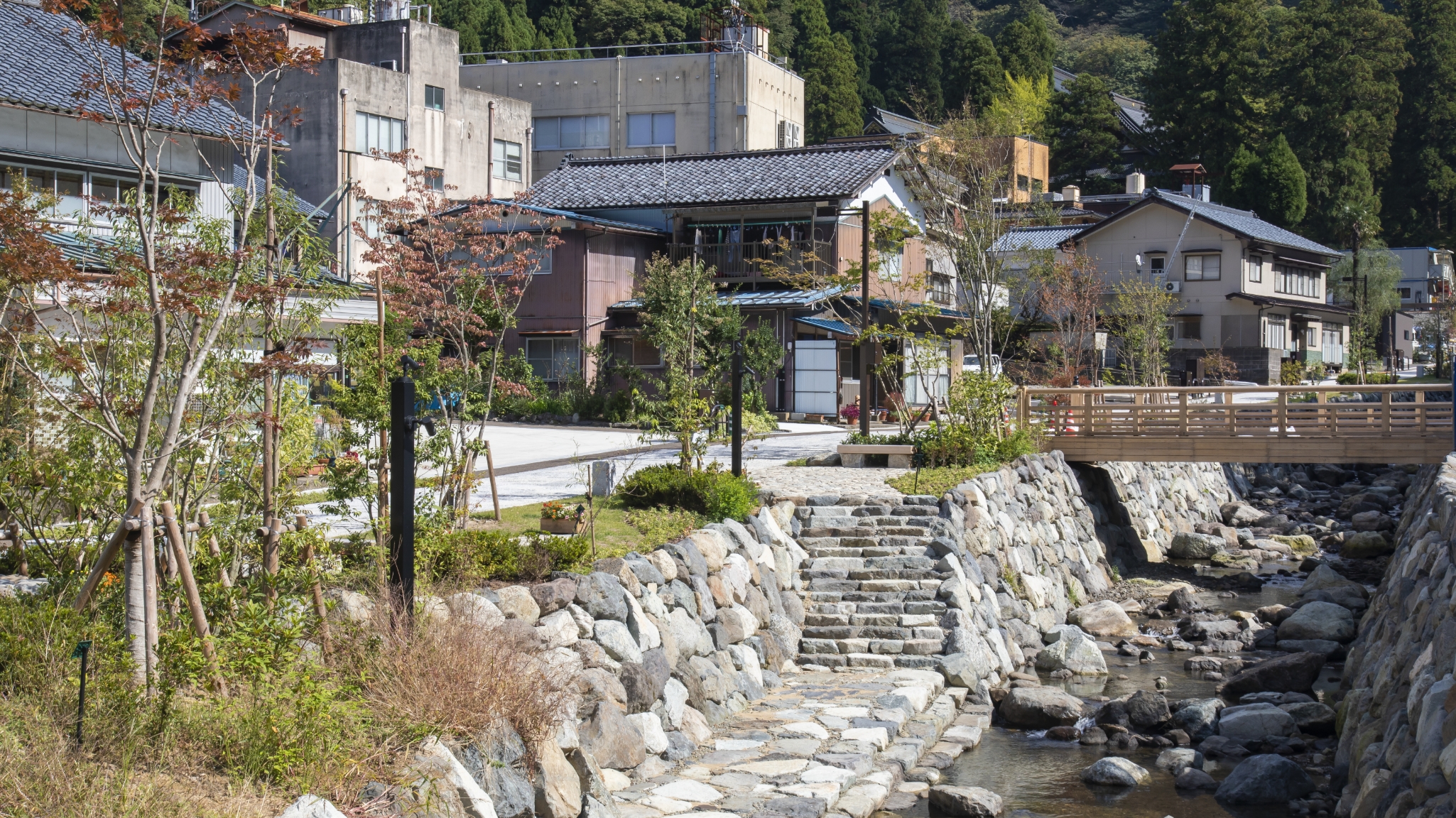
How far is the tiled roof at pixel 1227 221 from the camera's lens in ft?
154

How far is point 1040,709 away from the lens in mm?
13219

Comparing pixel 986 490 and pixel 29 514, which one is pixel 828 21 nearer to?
pixel 986 490

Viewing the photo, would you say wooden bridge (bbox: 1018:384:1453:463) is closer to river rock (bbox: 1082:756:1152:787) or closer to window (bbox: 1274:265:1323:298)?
river rock (bbox: 1082:756:1152:787)

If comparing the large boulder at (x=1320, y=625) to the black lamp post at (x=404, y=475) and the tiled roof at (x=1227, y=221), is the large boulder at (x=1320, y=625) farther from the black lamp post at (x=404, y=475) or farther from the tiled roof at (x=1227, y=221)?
the tiled roof at (x=1227, y=221)

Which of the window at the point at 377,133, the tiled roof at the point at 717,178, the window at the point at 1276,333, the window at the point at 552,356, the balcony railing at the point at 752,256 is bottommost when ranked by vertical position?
the window at the point at 552,356

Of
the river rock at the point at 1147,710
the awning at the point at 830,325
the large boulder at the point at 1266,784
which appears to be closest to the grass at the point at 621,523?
the river rock at the point at 1147,710

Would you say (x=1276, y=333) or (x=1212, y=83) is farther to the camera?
(x=1212, y=83)

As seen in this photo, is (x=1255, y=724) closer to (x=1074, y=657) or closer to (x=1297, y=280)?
(x=1074, y=657)

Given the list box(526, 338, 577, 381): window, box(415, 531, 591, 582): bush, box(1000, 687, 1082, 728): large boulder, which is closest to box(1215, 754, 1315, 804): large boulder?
box(1000, 687, 1082, 728): large boulder

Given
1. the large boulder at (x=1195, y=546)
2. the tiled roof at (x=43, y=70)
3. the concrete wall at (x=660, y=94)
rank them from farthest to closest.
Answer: the concrete wall at (x=660, y=94), the large boulder at (x=1195, y=546), the tiled roof at (x=43, y=70)

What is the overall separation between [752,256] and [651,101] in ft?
55.2

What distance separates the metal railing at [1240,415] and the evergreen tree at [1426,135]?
4877 cm

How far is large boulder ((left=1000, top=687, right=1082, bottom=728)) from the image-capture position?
13.2 metres

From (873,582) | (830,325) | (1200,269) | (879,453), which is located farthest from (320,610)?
(1200,269)
